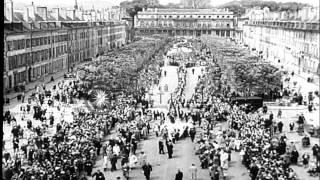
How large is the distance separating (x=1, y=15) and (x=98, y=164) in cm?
1414

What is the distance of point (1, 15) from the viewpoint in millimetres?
9305

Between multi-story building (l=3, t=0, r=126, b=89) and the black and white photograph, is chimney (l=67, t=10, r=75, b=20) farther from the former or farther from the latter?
the black and white photograph

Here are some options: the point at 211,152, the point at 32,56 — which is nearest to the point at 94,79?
the point at 211,152

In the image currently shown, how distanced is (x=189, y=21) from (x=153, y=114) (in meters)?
116

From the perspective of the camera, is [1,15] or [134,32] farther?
[134,32]

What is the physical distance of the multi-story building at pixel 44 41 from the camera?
47812mm

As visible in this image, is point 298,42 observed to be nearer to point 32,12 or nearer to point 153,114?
point 153,114

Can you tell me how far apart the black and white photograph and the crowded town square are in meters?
0.07

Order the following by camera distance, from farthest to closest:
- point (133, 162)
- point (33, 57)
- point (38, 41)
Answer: point (38, 41), point (33, 57), point (133, 162)

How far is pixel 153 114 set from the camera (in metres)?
35.6

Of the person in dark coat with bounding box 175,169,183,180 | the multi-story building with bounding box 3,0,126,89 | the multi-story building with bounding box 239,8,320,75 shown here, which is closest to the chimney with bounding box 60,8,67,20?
the multi-story building with bounding box 3,0,126,89

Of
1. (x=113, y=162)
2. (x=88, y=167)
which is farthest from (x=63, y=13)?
(x=88, y=167)

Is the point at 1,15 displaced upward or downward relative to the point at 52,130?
upward

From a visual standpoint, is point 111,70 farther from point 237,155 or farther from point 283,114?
point 237,155
